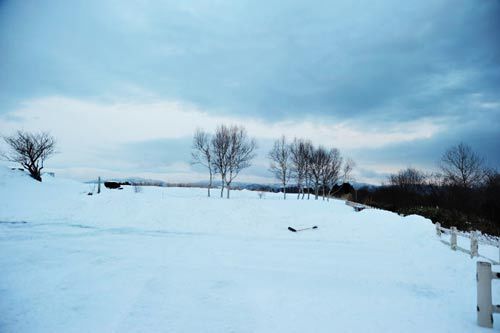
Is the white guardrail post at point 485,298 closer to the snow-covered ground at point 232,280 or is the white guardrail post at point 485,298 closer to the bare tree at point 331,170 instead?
the snow-covered ground at point 232,280

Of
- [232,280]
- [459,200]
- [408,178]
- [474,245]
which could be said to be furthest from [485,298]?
[408,178]

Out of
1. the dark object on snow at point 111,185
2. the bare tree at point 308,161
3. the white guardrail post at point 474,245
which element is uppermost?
the bare tree at point 308,161

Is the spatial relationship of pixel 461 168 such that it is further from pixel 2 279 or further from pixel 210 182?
pixel 2 279

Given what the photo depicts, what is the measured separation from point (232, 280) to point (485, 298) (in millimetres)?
5334

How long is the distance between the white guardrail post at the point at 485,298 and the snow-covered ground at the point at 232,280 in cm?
20

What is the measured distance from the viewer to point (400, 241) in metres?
13.8

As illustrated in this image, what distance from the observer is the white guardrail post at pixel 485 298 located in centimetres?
494

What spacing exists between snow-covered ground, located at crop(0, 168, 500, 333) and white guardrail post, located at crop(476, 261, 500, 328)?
0.65ft

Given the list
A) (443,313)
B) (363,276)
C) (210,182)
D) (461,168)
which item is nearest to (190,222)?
(363,276)

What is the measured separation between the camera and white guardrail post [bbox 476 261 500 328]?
Answer: 4941 millimetres

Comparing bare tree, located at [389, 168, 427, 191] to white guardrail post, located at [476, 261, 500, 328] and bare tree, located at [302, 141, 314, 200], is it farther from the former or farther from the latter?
white guardrail post, located at [476, 261, 500, 328]

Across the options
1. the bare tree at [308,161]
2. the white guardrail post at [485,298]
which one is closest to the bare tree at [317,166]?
the bare tree at [308,161]

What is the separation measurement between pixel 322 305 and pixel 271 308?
3.62 feet

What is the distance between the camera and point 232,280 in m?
7.27
